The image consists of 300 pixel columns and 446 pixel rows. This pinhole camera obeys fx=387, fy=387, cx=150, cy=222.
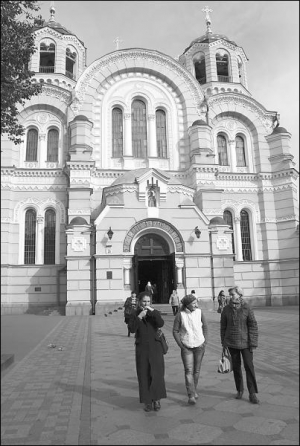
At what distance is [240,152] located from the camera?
106 feet

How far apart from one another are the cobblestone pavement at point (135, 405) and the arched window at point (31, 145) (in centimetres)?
2163

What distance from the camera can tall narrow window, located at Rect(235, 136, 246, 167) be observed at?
31.9 m

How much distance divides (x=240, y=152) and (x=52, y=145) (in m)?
15.2

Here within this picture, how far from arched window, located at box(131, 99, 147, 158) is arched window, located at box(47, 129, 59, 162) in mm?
5932

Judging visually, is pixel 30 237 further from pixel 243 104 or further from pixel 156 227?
→ pixel 243 104

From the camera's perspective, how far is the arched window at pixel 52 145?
96.1 ft

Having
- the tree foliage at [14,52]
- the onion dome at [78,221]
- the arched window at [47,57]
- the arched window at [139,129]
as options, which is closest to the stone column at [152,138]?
the arched window at [139,129]

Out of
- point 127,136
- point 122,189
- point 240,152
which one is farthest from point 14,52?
point 240,152

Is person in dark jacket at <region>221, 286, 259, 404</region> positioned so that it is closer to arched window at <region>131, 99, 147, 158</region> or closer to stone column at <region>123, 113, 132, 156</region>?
stone column at <region>123, 113, 132, 156</region>

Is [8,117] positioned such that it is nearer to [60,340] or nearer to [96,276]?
[60,340]

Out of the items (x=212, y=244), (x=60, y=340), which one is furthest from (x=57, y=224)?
(x=60, y=340)

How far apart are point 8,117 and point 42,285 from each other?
17084mm

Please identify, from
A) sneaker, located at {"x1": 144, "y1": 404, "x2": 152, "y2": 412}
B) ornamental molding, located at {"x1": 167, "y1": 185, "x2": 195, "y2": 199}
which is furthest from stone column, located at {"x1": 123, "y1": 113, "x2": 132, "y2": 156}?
sneaker, located at {"x1": 144, "y1": 404, "x2": 152, "y2": 412}

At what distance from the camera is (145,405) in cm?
599
